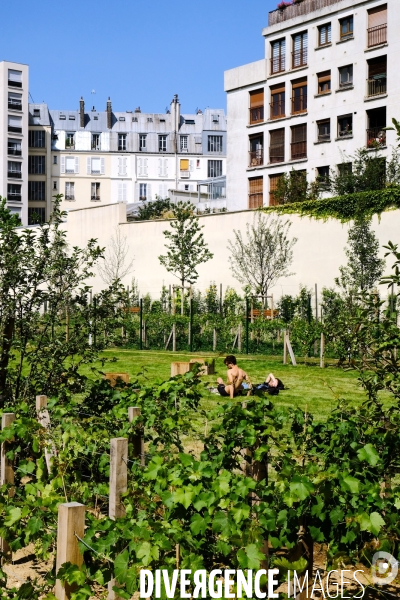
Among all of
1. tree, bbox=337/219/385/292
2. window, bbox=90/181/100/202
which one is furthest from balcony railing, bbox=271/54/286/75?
window, bbox=90/181/100/202

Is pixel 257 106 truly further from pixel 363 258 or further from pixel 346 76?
pixel 363 258

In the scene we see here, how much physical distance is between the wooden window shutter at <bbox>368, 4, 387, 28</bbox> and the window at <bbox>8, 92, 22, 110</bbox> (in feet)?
166

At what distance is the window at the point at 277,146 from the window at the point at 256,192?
1.64m

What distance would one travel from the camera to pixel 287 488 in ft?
16.5

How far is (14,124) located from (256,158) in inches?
1655

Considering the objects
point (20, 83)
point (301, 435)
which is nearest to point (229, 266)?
point (301, 435)

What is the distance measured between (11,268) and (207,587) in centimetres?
607

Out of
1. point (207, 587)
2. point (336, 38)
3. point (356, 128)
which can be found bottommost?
point (207, 587)

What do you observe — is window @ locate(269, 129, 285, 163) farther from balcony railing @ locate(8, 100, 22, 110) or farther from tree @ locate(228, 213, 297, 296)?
balcony railing @ locate(8, 100, 22, 110)

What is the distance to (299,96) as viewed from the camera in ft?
162

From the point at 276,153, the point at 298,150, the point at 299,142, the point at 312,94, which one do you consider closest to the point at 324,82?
the point at 312,94

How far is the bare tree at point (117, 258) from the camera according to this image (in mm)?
45562

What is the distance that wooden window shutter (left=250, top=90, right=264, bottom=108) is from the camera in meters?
52.0

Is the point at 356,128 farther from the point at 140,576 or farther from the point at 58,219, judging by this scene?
the point at 140,576
